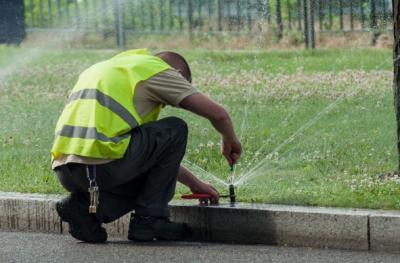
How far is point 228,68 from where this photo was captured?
15.0 m

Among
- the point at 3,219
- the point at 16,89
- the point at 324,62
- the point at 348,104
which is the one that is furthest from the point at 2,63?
the point at 3,219

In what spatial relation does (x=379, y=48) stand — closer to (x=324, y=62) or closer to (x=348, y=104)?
(x=324, y=62)

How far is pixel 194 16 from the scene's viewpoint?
1823 centimetres

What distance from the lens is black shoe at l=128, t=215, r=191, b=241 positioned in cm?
752

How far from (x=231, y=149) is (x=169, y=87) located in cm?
49

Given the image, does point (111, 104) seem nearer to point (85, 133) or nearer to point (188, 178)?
point (85, 133)

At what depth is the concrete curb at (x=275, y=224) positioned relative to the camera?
709 centimetres

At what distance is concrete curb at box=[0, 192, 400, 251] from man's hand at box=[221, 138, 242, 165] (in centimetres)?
26

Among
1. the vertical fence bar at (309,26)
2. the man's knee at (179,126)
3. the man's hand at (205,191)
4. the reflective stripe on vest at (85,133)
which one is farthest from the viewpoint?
the vertical fence bar at (309,26)

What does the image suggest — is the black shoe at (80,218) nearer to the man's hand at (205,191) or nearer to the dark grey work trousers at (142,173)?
the dark grey work trousers at (142,173)

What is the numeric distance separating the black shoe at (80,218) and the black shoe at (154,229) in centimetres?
19

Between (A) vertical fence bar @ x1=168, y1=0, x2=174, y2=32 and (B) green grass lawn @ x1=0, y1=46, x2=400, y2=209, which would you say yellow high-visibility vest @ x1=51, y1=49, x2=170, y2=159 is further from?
A: (A) vertical fence bar @ x1=168, y1=0, x2=174, y2=32

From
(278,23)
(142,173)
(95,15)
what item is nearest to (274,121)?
(142,173)

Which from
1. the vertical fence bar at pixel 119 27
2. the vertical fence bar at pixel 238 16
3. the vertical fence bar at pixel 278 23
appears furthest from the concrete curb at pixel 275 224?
the vertical fence bar at pixel 119 27
